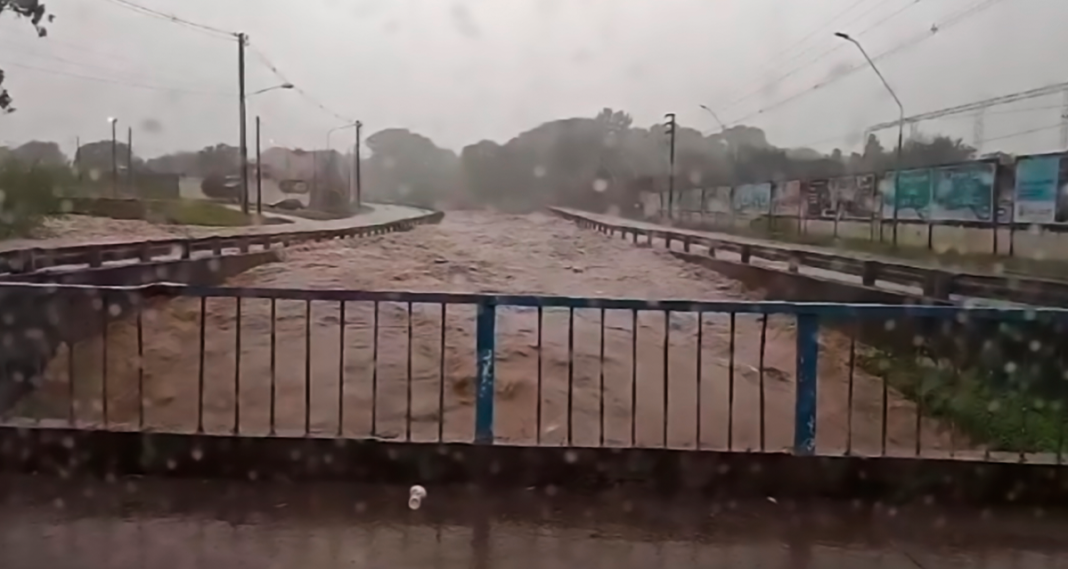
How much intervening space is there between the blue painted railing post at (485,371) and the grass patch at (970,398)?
3.46 metres

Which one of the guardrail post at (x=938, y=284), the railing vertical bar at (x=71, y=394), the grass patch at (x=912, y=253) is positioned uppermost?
the grass patch at (x=912, y=253)

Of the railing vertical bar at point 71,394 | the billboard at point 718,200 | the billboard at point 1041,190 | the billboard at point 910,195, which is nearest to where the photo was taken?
the railing vertical bar at point 71,394

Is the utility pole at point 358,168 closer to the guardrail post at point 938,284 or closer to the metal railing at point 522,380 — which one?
the metal railing at point 522,380

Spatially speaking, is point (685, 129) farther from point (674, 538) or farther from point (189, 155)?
point (674, 538)

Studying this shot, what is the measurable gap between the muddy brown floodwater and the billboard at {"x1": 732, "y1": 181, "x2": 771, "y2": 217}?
0.94 metres

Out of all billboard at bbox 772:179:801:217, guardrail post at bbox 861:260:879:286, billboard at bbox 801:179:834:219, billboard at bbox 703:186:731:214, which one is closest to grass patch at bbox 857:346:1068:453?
guardrail post at bbox 861:260:879:286

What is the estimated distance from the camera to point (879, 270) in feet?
31.0

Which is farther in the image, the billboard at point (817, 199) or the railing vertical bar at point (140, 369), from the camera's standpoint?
the billboard at point (817, 199)

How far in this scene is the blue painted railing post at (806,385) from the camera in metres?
5.37

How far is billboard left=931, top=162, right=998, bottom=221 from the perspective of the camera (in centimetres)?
1016

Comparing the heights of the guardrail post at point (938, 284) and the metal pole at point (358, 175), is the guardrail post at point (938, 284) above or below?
A: below

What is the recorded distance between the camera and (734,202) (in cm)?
1081

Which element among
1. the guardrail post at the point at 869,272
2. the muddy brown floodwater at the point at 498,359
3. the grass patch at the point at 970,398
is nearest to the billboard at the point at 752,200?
the muddy brown floodwater at the point at 498,359

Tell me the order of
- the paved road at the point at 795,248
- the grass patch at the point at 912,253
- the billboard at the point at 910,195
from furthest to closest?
1. the billboard at the point at 910,195
2. the grass patch at the point at 912,253
3. the paved road at the point at 795,248
